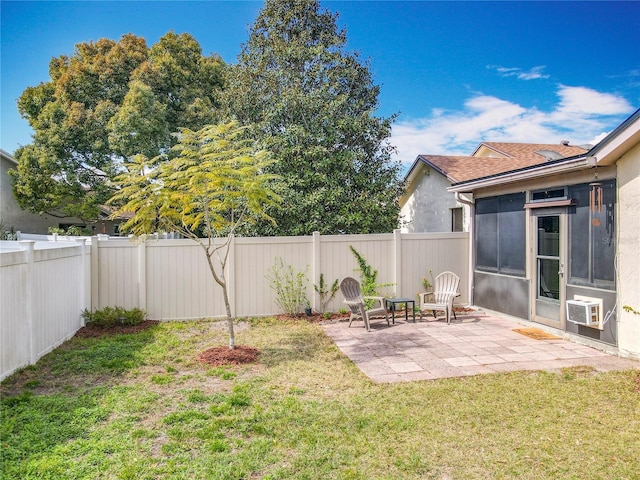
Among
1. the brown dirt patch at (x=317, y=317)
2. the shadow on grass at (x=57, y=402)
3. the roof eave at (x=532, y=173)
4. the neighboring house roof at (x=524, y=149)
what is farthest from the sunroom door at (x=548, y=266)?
the shadow on grass at (x=57, y=402)

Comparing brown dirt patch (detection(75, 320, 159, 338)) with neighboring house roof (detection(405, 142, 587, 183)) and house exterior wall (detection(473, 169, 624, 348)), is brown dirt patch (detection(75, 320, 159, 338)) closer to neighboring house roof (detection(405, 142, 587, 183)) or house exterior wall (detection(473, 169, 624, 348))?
house exterior wall (detection(473, 169, 624, 348))

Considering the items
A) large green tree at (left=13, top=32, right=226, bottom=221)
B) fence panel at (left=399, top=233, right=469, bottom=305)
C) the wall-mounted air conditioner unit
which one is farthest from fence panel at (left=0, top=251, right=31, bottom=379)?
large green tree at (left=13, top=32, right=226, bottom=221)

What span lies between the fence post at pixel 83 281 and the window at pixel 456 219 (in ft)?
29.9

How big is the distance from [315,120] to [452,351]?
683cm

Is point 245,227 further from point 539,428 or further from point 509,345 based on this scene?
point 539,428

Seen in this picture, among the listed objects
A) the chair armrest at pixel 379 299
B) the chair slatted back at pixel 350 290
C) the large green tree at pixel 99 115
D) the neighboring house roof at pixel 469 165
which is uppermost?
the large green tree at pixel 99 115

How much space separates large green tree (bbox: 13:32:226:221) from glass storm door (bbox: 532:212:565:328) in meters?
14.0

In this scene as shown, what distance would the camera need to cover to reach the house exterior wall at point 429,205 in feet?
39.4

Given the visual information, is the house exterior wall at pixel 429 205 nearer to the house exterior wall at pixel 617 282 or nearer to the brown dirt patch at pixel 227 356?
the house exterior wall at pixel 617 282

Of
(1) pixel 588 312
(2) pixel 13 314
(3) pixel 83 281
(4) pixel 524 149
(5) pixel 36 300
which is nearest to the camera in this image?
(2) pixel 13 314

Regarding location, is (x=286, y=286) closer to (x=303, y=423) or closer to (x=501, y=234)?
(x=501, y=234)

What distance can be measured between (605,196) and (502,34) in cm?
663

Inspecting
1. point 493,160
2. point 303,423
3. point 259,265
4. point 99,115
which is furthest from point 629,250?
point 99,115

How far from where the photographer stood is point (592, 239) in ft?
20.3
